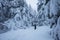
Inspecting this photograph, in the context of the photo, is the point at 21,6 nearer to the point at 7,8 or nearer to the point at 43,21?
the point at 7,8

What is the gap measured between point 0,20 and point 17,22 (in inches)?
185

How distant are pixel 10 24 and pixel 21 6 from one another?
11406mm

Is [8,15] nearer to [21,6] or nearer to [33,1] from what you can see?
[21,6]

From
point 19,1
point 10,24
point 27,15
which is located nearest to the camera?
point 10,24

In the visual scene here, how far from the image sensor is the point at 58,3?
10766 millimetres

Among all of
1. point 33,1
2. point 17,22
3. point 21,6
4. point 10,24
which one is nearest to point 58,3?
point 10,24

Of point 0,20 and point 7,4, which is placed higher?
point 7,4

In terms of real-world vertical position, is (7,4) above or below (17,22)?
above

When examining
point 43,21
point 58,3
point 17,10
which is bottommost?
point 43,21

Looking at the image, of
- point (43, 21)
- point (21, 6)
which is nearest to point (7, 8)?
point (21, 6)

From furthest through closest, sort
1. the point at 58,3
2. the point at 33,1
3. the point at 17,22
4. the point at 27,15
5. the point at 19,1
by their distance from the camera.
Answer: the point at 33,1
the point at 19,1
the point at 27,15
the point at 17,22
the point at 58,3

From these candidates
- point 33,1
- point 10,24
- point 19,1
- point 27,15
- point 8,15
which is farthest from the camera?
point 33,1

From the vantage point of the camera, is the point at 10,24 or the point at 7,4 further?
the point at 7,4

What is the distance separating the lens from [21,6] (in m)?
40.5
